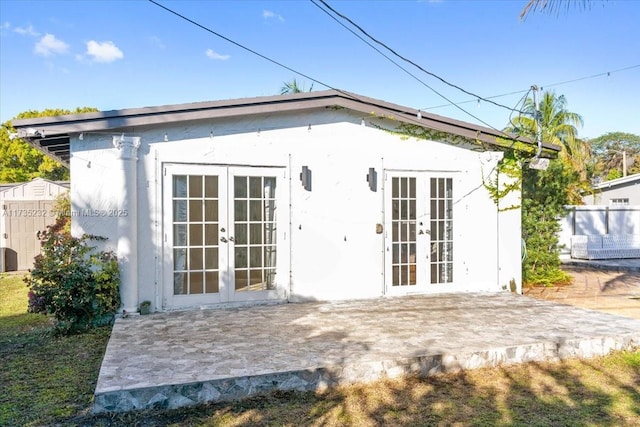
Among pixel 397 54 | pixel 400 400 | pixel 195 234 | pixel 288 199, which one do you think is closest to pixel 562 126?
pixel 397 54

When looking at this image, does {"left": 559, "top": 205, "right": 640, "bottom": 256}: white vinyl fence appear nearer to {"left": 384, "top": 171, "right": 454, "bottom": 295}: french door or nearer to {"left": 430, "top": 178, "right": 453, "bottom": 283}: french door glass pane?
{"left": 430, "top": 178, "right": 453, "bottom": 283}: french door glass pane

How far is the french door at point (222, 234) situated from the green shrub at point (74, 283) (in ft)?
2.63

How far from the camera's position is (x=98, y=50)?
20406 mm

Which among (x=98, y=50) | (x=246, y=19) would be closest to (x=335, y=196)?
(x=246, y=19)

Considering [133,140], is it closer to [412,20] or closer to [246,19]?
[246,19]

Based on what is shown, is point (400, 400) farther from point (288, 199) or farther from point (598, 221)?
point (598, 221)

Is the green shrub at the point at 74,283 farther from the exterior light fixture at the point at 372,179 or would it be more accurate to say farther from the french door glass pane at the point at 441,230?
the french door glass pane at the point at 441,230

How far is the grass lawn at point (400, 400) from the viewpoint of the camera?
3.60 meters

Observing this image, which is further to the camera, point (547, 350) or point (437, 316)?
point (437, 316)

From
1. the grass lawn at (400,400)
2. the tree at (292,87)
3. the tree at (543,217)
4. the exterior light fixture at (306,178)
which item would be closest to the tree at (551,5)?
the exterior light fixture at (306,178)

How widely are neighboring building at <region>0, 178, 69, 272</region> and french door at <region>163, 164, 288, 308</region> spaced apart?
8358 mm

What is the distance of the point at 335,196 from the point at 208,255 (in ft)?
7.47

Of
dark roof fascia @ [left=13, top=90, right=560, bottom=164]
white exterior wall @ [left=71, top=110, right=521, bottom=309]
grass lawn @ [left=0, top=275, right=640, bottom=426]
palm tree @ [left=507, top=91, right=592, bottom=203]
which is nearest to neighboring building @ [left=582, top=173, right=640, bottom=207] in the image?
palm tree @ [left=507, top=91, right=592, bottom=203]

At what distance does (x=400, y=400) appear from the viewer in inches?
157
